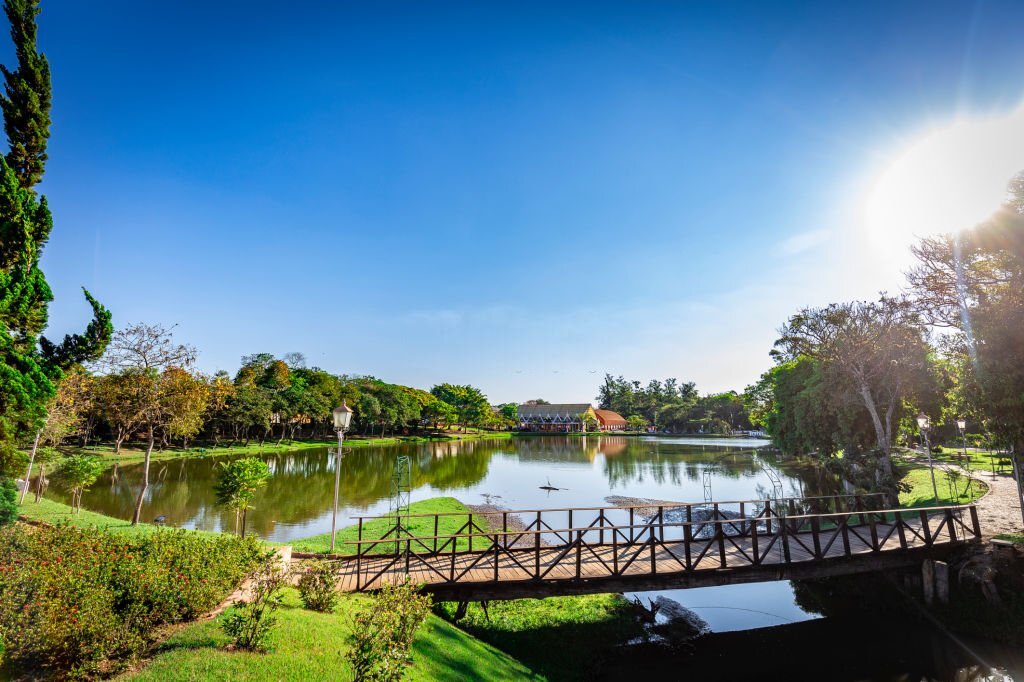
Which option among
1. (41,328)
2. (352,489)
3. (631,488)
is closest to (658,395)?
(631,488)

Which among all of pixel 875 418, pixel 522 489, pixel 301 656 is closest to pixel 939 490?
pixel 875 418

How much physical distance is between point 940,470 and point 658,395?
100272 millimetres

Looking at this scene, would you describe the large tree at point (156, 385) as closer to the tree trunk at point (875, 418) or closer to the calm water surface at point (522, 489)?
the calm water surface at point (522, 489)

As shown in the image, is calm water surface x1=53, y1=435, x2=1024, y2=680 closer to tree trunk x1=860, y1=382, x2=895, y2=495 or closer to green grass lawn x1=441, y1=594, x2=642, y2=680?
green grass lawn x1=441, y1=594, x2=642, y2=680

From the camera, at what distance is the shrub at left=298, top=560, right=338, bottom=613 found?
821 cm

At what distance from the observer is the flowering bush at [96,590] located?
16.6 feet

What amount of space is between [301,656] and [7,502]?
36.8 ft

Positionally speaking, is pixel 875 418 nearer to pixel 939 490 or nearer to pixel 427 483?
pixel 939 490

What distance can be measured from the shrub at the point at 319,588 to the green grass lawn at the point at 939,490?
22094 millimetres

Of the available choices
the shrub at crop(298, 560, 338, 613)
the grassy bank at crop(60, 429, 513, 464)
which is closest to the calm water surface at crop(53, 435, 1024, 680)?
the grassy bank at crop(60, 429, 513, 464)

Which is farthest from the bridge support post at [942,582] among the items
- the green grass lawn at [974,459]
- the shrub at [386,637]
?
the green grass lawn at [974,459]

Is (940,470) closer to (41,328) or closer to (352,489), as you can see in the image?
(352,489)

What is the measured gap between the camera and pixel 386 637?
539 centimetres

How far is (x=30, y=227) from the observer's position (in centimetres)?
1010
